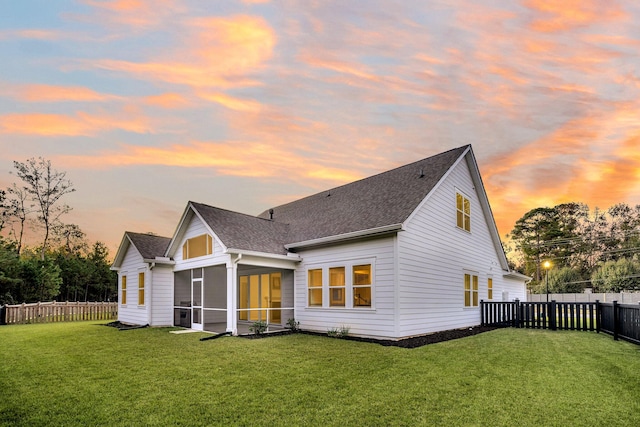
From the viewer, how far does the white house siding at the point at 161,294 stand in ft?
55.8

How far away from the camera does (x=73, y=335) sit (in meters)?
13.7

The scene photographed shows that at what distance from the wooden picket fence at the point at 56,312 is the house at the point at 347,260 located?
12.1ft

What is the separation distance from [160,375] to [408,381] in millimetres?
4368

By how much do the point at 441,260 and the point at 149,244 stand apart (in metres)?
12.9

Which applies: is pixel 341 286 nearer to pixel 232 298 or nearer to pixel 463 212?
pixel 232 298

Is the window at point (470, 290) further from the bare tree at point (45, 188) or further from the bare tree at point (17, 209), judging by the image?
the bare tree at point (17, 209)

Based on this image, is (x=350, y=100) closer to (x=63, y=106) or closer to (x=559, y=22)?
(x=559, y=22)

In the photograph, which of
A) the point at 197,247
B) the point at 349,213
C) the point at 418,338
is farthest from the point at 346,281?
the point at 197,247

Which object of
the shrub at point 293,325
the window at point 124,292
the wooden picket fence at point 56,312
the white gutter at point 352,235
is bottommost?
the wooden picket fence at point 56,312

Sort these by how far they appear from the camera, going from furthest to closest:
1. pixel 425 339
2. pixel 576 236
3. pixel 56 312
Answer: pixel 576 236 → pixel 56 312 → pixel 425 339

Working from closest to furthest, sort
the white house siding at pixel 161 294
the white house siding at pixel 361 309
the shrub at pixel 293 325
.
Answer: the white house siding at pixel 361 309 → the shrub at pixel 293 325 → the white house siding at pixel 161 294

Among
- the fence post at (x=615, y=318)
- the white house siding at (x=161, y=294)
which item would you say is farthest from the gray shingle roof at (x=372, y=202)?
the fence post at (x=615, y=318)

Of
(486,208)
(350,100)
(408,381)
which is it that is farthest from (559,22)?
(408,381)

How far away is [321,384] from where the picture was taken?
635cm
